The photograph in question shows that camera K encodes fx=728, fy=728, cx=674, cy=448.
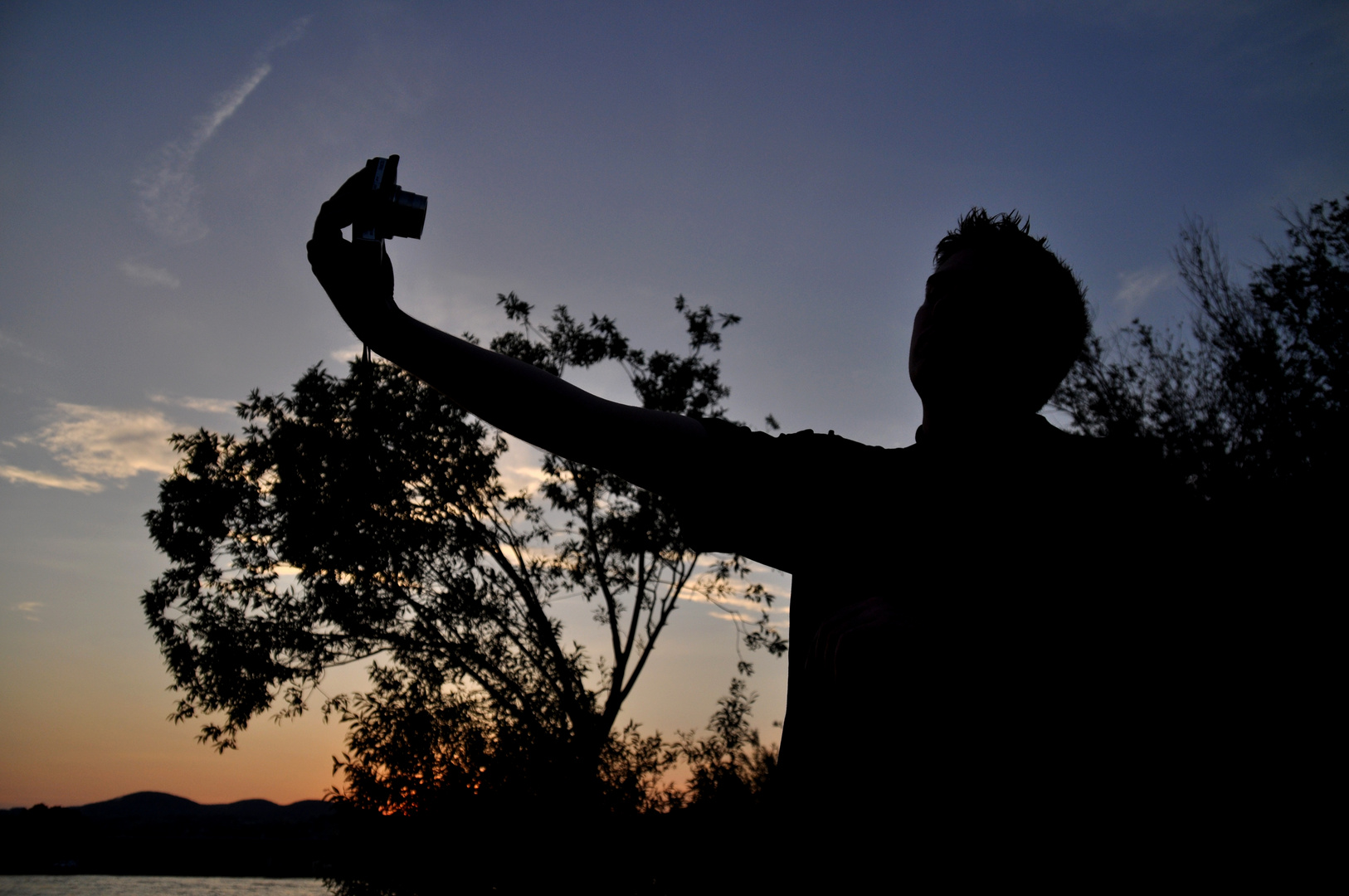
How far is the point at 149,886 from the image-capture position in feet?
206

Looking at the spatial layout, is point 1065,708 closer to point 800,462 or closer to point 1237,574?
point 1237,574

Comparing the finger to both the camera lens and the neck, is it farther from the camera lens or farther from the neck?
the neck

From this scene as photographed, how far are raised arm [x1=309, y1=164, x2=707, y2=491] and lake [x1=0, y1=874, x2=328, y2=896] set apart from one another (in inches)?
2739

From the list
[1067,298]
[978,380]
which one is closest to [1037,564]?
[978,380]

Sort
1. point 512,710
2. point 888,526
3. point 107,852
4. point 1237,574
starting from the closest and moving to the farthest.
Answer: point 1237,574 → point 888,526 → point 512,710 → point 107,852

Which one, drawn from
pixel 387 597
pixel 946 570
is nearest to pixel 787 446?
pixel 946 570

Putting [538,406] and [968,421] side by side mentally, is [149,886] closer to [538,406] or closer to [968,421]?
[538,406]

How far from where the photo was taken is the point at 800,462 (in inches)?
45.1

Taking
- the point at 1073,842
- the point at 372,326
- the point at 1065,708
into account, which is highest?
the point at 372,326

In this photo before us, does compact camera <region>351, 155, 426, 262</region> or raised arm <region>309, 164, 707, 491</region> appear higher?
compact camera <region>351, 155, 426, 262</region>

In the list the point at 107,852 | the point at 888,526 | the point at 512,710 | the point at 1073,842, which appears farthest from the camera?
the point at 107,852

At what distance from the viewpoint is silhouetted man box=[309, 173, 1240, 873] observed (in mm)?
793

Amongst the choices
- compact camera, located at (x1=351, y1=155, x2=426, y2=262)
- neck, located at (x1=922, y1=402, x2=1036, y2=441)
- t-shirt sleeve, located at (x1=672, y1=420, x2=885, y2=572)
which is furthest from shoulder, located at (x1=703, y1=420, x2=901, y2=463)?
compact camera, located at (x1=351, y1=155, x2=426, y2=262)

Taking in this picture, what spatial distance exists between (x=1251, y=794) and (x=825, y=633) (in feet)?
1.66
